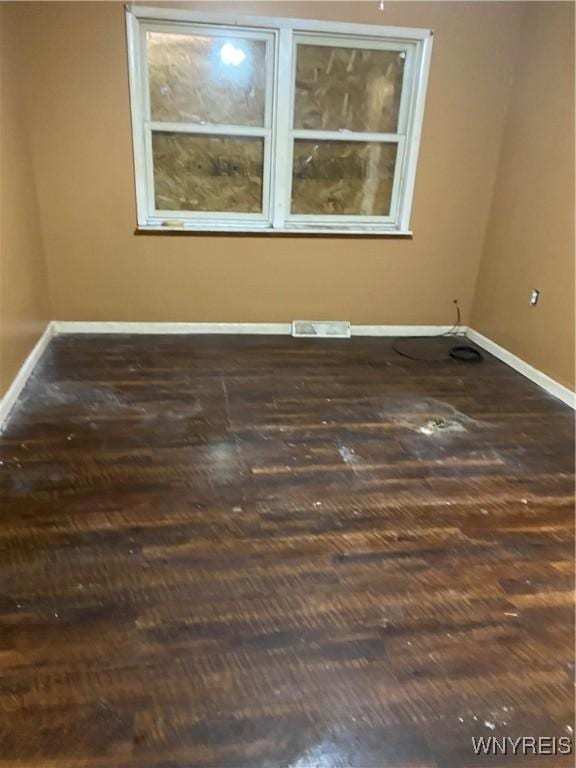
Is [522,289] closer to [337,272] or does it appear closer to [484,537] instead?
[337,272]

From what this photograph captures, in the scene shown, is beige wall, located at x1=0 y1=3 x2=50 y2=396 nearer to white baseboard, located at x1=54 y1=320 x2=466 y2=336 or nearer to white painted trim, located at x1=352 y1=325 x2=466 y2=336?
white baseboard, located at x1=54 y1=320 x2=466 y2=336

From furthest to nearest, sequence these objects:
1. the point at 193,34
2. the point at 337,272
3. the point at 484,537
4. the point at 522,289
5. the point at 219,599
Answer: the point at 337,272 → the point at 522,289 → the point at 193,34 → the point at 484,537 → the point at 219,599

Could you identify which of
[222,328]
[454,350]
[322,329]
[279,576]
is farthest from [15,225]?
[454,350]

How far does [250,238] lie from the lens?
3809 millimetres

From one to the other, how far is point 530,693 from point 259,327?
296 cm

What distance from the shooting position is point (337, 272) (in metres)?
3.98

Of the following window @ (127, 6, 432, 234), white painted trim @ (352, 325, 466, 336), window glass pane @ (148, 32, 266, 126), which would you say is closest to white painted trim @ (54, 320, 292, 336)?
white painted trim @ (352, 325, 466, 336)

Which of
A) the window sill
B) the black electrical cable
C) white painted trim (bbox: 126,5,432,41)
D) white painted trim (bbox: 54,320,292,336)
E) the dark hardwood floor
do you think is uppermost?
white painted trim (bbox: 126,5,432,41)

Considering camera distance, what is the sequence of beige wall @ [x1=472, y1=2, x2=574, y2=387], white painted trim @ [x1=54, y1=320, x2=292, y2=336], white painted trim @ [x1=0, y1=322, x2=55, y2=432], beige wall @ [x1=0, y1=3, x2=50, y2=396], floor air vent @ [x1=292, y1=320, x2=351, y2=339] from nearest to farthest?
white painted trim @ [x1=0, y1=322, x2=55, y2=432] → beige wall @ [x1=0, y1=3, x2=50, y2=396] → beige wall @ [x1=472, y1=2, x2=574, y2=387] → white painted trim @ [x1=54, y1=320, x2=292, y2=336] → floor air vent @ [x1=292, y1=320, x2=351, y2=339]

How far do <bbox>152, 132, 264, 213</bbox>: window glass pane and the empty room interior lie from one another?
14 mm

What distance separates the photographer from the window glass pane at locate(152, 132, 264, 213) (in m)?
3.62

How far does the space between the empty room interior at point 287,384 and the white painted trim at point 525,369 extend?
19mm

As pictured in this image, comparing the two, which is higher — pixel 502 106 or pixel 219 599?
pixel 502 106

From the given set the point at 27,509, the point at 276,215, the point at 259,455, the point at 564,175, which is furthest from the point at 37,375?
the point at 564,175
